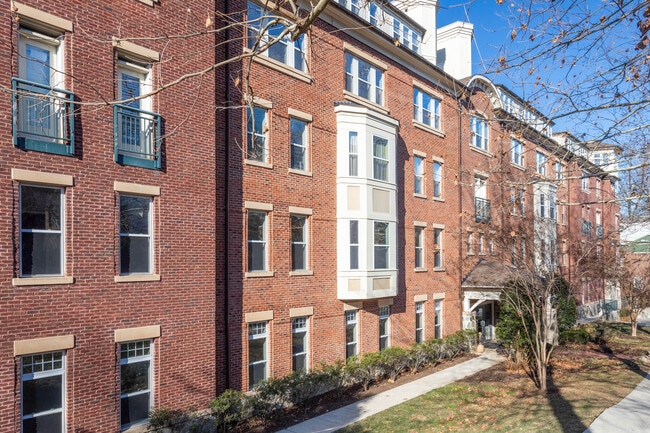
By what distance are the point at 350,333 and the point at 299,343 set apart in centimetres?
261

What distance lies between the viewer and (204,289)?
11758mm

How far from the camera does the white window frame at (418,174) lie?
20267 millimetres

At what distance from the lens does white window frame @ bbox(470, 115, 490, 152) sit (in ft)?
81.3

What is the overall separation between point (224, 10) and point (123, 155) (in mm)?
5177

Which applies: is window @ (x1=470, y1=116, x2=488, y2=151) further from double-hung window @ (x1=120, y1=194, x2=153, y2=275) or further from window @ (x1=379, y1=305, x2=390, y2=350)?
double-hung window @ (x1=120, y1=194, x2=153, y2=275)

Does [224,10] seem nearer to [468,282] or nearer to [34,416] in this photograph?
[34,416]

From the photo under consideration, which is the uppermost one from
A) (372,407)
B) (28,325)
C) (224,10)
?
(224,10)

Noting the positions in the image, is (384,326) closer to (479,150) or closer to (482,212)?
(482,212)

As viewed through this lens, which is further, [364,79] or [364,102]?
[364,79]

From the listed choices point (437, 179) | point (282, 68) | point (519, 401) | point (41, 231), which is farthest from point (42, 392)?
point (437, 179)

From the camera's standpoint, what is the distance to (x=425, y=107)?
70.0 feet

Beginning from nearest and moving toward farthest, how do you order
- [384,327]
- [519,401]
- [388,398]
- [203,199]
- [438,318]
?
1. [203,199]
2. [519,401]
3. [388,398]
4. [384,327]
5. [438,318]

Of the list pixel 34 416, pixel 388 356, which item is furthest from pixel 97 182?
pixel 388 356

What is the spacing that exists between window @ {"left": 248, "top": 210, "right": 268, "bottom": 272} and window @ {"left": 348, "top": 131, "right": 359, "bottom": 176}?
3.95m
